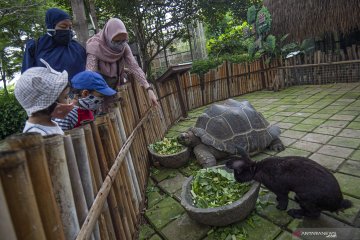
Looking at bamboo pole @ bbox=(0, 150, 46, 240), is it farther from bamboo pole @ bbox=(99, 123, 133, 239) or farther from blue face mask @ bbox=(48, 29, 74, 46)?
blue face mask @ bbox=(48, 29, 74, 46)

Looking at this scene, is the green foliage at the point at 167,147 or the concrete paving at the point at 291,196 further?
the green foliage at the point at 167,147

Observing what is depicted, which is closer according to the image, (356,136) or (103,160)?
(103,160)

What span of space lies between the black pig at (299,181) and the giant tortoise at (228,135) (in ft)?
3.94

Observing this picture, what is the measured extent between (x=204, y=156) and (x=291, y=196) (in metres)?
1.40

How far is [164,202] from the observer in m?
3.26

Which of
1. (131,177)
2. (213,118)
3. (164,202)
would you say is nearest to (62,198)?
(131,177)

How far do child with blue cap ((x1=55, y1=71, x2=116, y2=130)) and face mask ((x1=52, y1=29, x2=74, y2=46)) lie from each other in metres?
0.76

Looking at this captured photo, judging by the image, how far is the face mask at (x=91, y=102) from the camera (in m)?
2.70

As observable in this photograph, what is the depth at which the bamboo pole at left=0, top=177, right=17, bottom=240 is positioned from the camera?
95 cm

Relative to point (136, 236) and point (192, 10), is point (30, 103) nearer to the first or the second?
point (136, 236)

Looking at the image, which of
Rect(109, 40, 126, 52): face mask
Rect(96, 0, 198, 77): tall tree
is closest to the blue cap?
Rect(109, 40, 126, 52): face mask

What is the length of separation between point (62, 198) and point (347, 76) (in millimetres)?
10395

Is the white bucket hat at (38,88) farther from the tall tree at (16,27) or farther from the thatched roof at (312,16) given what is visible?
the thatched roof at (312,16)

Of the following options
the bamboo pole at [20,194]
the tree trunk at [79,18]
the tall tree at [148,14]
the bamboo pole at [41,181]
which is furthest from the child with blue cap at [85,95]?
the tall tree at [148,14]
